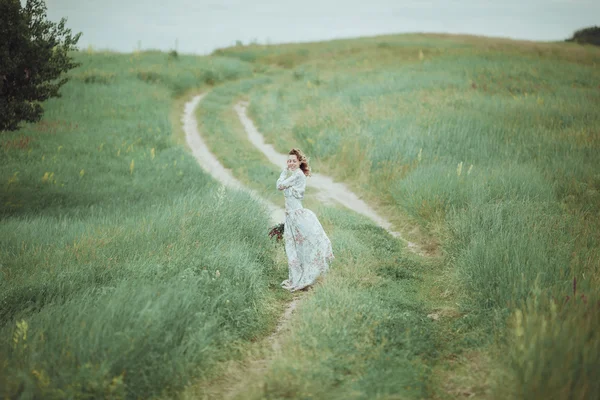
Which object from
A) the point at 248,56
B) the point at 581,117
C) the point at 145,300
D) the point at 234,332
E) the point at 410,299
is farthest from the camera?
the point at 248,56

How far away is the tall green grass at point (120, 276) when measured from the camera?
423 cm

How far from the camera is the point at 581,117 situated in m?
14.8

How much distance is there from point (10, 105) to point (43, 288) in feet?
18.4

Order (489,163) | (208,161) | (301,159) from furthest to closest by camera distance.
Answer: (208,161), (489,163), (301,159)

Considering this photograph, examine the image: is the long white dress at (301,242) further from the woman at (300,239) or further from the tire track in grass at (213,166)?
the tire track in grass at (213,166)

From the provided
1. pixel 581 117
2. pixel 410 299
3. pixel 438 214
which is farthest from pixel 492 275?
pixel 581 117

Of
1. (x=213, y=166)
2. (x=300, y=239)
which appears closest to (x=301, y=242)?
(x=300, y=239)

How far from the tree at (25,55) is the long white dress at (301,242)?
20.3ft

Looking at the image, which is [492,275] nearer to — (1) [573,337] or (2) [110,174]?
(1) [573,337]

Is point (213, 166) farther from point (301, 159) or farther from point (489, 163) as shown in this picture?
point (489, 163)

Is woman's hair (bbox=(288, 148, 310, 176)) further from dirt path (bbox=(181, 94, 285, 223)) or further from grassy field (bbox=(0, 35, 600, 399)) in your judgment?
dirt path (bbox=(181, 94, 285, 223))

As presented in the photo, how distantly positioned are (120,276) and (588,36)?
167 ft

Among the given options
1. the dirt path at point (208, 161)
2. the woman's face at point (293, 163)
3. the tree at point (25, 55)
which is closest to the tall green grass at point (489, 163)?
the dirt path at point (208, 161)

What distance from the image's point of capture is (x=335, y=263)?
7316 millimetres
